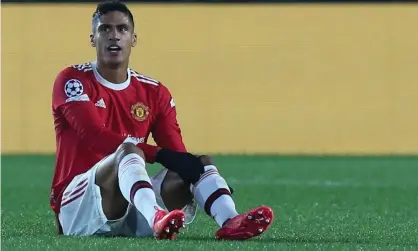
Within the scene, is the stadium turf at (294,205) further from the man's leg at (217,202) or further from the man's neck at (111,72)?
the man's neck at (111,72)

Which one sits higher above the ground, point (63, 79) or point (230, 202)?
point (63, 79)

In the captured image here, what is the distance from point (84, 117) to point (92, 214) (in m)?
0.47

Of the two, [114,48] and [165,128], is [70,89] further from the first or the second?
[165,128]

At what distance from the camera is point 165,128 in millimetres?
6203

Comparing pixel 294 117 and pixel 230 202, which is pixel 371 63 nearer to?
pixel 294 117

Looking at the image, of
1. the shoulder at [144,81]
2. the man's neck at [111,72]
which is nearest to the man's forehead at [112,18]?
the man's neck at [111,72]

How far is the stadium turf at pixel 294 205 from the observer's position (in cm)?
559

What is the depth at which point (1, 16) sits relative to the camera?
15.6m

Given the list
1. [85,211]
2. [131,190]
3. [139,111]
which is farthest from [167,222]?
[139,111]

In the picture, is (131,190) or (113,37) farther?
(113,37)

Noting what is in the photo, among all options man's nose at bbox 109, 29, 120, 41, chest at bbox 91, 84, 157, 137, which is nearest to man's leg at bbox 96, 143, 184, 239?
chest at bbox 91, 84, 157, 137

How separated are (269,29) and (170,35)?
4.26 feet

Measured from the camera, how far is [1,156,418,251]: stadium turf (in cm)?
559

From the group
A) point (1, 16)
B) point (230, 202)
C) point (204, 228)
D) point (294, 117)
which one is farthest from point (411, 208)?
point (1, 16)
